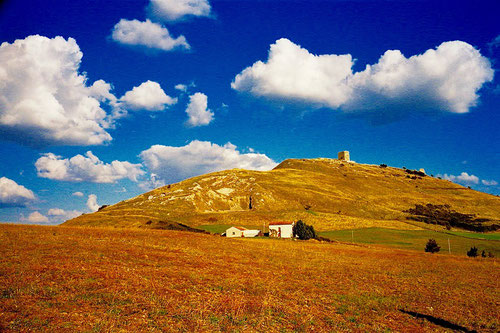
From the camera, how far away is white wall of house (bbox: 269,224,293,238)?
93.8 m

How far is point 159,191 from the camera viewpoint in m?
182

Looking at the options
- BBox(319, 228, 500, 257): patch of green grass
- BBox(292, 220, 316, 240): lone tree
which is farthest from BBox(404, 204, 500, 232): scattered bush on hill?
BBox(292, 220, 316, 240): lone tree

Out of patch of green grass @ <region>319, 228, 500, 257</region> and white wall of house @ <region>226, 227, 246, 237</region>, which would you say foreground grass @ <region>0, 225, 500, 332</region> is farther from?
white wall of house @ <region>226, 227, 246, 237</region>

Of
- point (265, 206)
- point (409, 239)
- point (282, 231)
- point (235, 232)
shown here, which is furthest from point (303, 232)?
point (265, 206)

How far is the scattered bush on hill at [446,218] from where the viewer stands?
143m

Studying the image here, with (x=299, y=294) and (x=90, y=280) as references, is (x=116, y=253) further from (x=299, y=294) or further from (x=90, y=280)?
(x=299, y=294)

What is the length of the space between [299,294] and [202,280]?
296 inches

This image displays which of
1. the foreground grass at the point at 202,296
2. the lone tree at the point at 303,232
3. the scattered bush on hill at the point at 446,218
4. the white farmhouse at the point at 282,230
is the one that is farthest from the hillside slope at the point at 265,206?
the foreground grass at the point at 202,296

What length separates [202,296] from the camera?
18766 mm

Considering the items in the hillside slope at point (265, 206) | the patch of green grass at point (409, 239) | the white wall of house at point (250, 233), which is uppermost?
the hillside slope at point (265, 206)

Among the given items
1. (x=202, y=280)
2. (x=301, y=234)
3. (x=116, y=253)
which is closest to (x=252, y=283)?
(x=202, y=280)

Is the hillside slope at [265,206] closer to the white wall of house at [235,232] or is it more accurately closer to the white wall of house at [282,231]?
the white wall of house at [282,231]

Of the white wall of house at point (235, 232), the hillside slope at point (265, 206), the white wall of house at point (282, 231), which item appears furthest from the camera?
the hillside slope at point (265, 206)

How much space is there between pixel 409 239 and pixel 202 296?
100589mm
